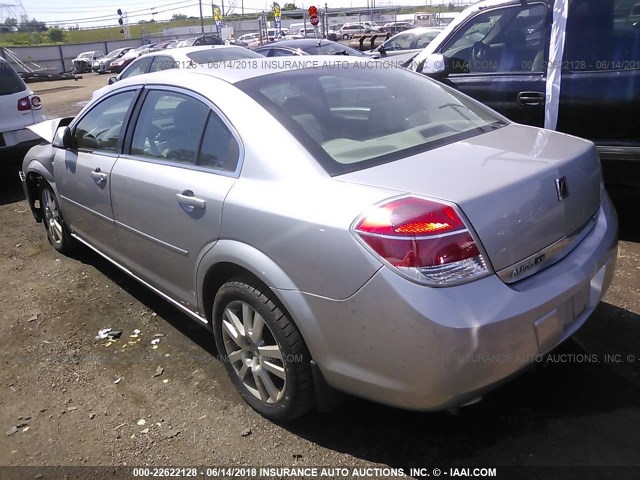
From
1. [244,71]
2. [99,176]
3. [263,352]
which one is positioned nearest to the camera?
[263,352]

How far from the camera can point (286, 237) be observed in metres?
2.31

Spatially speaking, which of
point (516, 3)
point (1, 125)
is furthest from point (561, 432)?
point (1, 125)

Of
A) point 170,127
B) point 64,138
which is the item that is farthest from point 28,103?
point 170,127

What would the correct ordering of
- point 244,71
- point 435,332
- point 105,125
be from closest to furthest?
point 435,332 < point 244,71 < point 105,125

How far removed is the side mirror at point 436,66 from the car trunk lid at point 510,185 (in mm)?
2526

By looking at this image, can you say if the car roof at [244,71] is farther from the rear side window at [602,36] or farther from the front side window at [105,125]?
the rear side window at [602,36]

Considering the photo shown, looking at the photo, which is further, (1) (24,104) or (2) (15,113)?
(1) (24,104)

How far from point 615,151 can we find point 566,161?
2.09 meters

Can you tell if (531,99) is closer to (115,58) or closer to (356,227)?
(356,227)

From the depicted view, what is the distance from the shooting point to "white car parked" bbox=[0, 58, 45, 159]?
23.8ft

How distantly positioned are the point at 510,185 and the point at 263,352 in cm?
132

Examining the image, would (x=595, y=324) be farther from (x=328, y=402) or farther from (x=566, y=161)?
(x=328, y=402)

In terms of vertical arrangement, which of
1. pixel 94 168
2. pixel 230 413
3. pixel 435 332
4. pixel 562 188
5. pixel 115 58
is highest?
pixel 562 188

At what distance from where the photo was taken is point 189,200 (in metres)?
2.83
